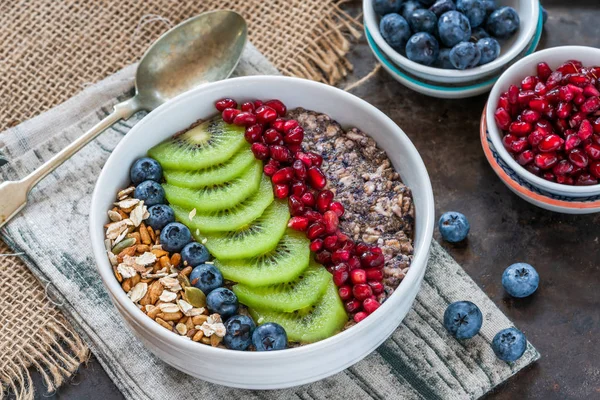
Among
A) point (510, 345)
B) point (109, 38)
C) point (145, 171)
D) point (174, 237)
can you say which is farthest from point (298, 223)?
point (109, 38)

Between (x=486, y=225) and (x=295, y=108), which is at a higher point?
(x=295, y=108)

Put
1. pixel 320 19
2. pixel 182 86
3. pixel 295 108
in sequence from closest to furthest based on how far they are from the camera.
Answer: pixel 295 108 → pixel 182 86 → pixel 320 19

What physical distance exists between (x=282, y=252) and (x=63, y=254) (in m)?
0.72

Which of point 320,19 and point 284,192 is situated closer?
point 284,192

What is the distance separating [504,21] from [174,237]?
1.29m

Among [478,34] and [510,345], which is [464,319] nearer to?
[510,345]

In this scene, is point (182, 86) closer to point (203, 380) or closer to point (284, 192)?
point (284, 192)

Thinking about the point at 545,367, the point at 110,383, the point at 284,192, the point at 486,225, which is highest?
the point at 284,192

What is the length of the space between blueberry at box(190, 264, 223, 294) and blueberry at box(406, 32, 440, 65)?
39.0 inches

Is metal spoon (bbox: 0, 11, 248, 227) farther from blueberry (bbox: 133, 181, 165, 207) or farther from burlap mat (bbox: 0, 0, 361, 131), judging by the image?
blueberry (bbox: 133, 181, 165, 207)

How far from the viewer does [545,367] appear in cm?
230

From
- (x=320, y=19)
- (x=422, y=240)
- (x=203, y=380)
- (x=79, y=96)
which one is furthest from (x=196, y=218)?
(x=320, y=19)

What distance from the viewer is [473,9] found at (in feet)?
8.60

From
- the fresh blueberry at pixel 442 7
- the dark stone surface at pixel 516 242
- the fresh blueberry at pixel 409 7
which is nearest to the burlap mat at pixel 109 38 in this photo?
the dark stone surface at pixel 516 242
